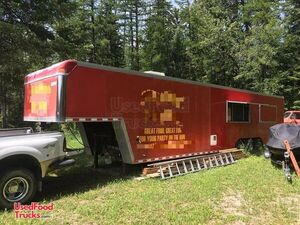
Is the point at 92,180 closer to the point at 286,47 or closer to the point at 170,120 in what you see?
the point at 170,120

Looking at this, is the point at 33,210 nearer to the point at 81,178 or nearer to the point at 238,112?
the point at 81,178

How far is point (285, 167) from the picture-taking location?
32.5 feet

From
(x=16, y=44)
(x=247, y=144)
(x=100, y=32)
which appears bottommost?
(x=247, y=144)

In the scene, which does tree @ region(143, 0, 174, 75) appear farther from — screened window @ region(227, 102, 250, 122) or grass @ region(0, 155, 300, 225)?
grass @ region(0, 155, 300, 225)

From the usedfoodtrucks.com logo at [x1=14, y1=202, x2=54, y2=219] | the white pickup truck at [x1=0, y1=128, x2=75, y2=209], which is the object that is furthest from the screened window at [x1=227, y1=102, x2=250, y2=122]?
the usedfoodtrucks.com logo at [x1=14, y1=202, x2=54, y2=219]

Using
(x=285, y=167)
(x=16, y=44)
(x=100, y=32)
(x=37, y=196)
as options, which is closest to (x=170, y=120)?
(x=285, y=167)

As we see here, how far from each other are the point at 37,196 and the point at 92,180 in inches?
71.9

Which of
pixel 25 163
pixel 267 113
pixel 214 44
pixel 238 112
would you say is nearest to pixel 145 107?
pixel 25 163

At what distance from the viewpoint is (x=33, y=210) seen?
21.9ft

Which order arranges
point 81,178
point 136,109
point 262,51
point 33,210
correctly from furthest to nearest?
point 262,51 < point 81,178 < point 136,109 < point 33,210

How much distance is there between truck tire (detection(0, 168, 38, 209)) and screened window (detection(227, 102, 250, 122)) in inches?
309

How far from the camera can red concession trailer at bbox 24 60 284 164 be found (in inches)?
316

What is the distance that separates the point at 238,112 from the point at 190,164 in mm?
3886

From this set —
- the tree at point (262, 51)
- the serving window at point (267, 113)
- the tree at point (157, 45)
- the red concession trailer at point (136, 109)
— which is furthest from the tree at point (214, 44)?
the red concession trailer at point (136, 109)
